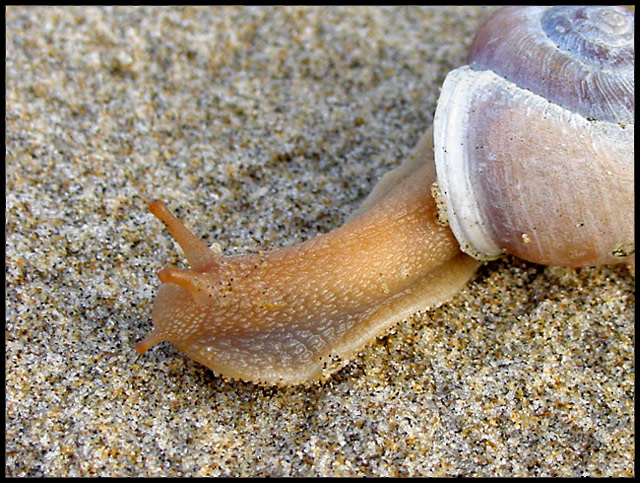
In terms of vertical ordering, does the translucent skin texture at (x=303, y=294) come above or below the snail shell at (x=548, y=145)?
below

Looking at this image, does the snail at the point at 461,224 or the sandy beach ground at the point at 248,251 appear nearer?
the sandy beach ground at the point at 248,251

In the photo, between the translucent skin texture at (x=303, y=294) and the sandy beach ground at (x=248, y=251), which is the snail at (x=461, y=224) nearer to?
the translucent skin texture at (x=303, y=294)

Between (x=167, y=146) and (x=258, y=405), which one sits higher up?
(x=167, y=146)

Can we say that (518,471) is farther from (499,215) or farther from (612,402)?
(499,215)

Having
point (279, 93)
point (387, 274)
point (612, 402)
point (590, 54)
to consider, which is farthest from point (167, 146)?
point (612, 402)

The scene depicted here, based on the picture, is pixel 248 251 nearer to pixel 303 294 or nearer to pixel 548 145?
pixel 303 294

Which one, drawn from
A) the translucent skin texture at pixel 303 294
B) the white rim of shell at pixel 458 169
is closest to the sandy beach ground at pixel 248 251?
the translucent skin texture at pixel 303 294

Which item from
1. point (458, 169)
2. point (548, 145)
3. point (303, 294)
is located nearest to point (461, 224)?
point (458, 169)
